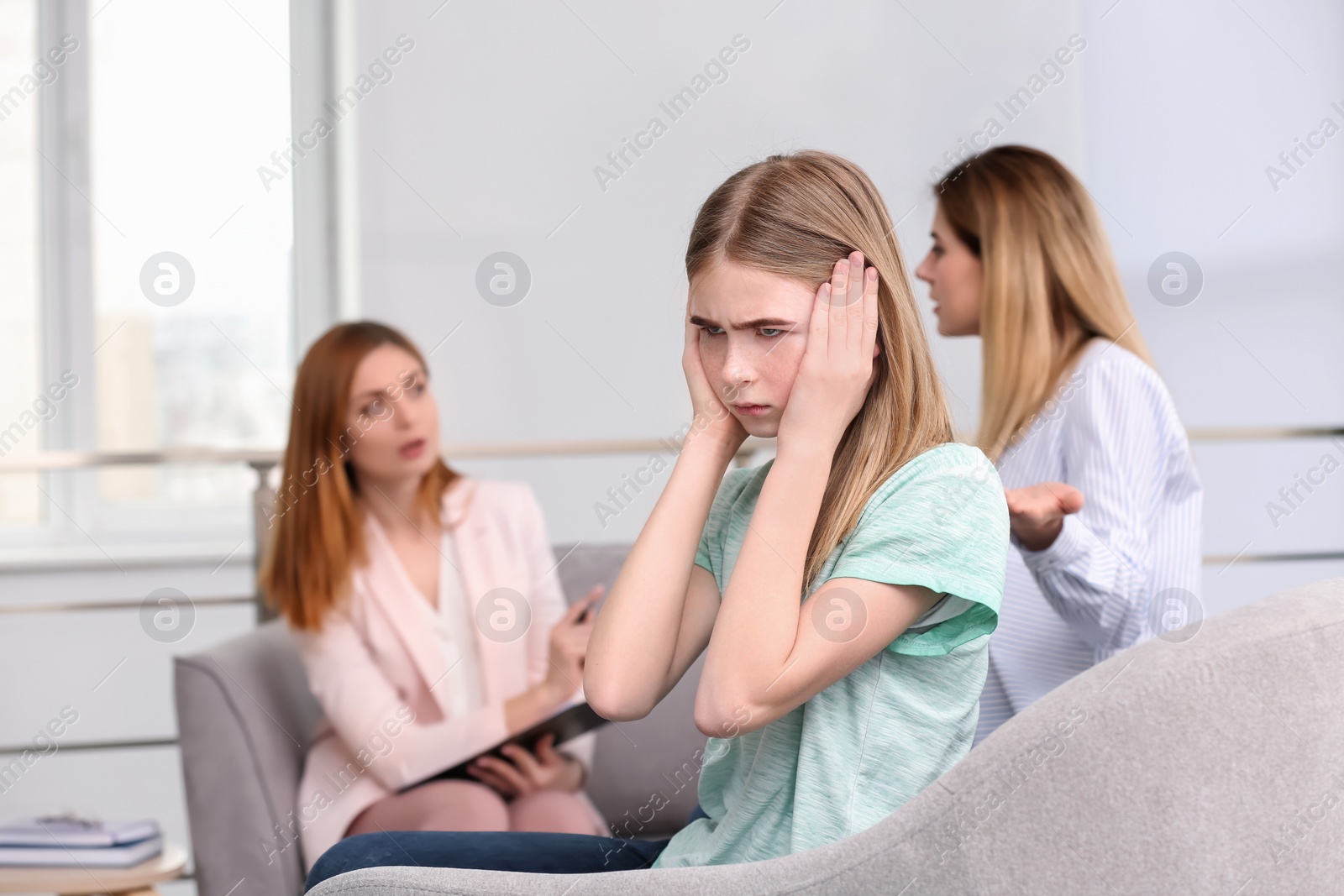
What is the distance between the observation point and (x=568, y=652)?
4.78 ft

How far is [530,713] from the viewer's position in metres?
1.53

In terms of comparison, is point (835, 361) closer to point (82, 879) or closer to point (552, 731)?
point (552, 731)

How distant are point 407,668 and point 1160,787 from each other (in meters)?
1.29

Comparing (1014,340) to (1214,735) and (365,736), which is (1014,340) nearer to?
(1214,735)

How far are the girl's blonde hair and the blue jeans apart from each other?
829 mm

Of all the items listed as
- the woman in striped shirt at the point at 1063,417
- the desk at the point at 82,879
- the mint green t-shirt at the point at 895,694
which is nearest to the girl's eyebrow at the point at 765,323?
the mint green t-shirt at the point at 895,694

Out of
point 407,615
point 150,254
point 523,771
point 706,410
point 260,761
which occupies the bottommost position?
point 523,771

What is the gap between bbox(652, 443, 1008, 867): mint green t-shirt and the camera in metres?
0.70

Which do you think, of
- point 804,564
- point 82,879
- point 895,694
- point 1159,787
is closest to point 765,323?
point 804,564

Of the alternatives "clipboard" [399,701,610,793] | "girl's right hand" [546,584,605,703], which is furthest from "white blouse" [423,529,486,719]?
"girl's right hand" [546,584,605,703]

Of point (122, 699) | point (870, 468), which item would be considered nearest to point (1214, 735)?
point (870, 468)

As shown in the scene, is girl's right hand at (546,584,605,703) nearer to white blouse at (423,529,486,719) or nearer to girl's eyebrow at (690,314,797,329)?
white blouse at (423,529,486,719)

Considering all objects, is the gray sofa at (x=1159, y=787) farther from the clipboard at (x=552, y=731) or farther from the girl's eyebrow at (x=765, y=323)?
the clipboard at (x=552, y=731)

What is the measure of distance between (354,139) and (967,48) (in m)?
1.82
